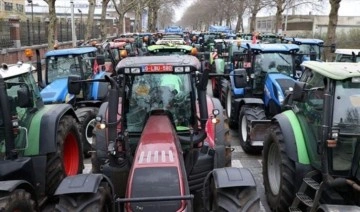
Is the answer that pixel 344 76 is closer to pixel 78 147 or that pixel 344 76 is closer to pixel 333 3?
pixel 78 147

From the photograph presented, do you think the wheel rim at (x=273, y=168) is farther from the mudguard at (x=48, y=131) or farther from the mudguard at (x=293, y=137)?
the mudguard at (x=48, y=131)

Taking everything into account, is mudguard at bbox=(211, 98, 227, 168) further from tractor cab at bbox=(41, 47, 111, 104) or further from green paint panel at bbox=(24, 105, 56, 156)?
tractor cab at bbox=(41, 47, 111, 104)

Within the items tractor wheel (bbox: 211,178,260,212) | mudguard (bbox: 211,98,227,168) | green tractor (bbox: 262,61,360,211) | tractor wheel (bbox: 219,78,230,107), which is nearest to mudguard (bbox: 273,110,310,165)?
green tractor (bbox: 262,61,360,211)

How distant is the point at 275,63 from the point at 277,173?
399cm

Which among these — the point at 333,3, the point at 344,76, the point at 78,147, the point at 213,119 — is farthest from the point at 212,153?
the point at 333,3

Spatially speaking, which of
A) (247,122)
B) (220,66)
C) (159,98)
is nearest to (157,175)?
(159,98)

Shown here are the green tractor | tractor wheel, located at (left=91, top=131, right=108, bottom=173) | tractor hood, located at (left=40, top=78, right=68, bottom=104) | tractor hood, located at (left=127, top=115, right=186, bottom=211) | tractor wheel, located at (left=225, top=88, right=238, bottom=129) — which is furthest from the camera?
tractor wheel, located at (left=225, top=88, right=238, bottom=129)

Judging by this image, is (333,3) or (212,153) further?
(333,3)

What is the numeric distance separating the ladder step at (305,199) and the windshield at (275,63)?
4.90 m

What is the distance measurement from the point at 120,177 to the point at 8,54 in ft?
56.3

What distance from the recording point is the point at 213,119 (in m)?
5.54

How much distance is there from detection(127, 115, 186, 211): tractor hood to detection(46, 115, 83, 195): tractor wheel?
2063 mm

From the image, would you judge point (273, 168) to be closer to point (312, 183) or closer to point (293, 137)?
point (293, 137)

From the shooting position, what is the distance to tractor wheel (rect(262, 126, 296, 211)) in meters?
5.21
